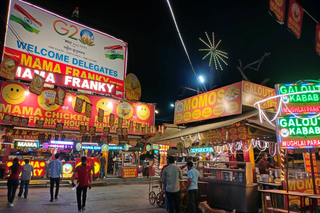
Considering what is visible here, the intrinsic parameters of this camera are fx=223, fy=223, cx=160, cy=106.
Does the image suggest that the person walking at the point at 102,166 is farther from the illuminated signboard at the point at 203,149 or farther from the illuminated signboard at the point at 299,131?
the illuminated signboard at the point at 299,131

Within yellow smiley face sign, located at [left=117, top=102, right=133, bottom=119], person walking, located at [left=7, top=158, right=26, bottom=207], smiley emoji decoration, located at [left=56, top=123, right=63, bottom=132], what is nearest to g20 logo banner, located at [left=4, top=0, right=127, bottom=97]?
yellow smiley face sign, located at [left=117, top=102, right=133, bottom=119]

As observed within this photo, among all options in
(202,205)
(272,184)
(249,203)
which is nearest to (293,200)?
(272,184)

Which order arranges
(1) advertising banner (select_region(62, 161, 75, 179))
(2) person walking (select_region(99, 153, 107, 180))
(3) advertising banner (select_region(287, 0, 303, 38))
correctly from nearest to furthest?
(3) advertising banner (select_region(287, 0, 303, 38)) < (1) advertising banner (select_region(62, 161, 75, 179)) < (2) person walking (select_region(99, 153, 107, 180))

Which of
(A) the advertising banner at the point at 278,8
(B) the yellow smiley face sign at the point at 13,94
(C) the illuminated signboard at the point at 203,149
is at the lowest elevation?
(C) the illuminated signboard at the point at 203,149

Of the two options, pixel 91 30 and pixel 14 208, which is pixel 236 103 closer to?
pixel 14 208

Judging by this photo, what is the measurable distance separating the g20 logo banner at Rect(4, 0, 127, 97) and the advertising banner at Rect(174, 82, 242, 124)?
21.9 feet

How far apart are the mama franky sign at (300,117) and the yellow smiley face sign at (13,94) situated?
14937 millimetres

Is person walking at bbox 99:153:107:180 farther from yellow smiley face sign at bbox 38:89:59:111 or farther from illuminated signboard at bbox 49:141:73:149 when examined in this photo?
yellow smiley face sign at bbox 38:89:59:111

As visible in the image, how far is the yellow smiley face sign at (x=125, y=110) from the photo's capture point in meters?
18.1

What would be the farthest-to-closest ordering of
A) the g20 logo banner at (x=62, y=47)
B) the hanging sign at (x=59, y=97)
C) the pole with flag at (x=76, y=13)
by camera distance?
1. the pole with flag at (x=76, y=13)
2. the g20 logo banner at (x=62, y=47)
3. the hanging sign at (x=59, y=97)

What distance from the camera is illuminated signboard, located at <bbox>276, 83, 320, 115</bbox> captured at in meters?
6.65

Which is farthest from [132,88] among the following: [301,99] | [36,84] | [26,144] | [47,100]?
[301,99]

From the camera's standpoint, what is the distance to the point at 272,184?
771 cm

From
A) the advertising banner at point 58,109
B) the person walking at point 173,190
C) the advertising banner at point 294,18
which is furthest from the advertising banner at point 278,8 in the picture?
the advertising banner at point 58,109
